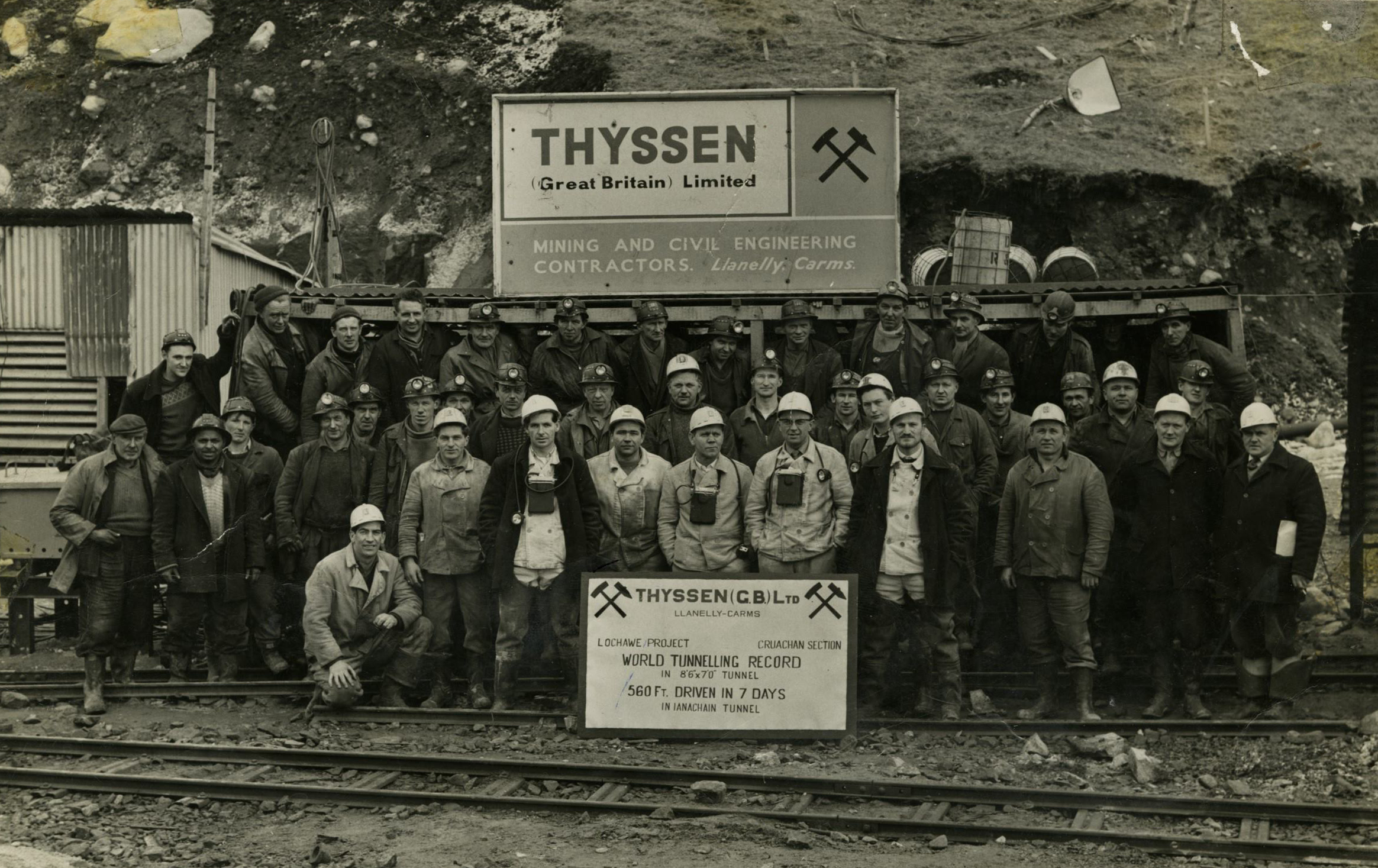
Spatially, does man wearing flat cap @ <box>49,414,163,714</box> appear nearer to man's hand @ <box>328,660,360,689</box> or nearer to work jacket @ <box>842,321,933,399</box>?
man's hand @ <box>328,660,360,689</box>

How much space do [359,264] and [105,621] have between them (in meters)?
11.3

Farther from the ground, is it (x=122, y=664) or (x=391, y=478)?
(x=391, y=478)

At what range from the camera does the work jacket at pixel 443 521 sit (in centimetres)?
1027

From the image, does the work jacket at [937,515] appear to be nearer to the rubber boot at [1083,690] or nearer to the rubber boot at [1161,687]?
the rubber boot at [1083,690]

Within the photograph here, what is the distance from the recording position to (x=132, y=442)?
1094 cm

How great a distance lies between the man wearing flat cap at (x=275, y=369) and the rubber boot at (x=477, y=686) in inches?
109

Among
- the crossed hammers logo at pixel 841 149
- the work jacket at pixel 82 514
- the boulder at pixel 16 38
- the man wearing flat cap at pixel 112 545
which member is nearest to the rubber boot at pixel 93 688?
the man wearing flat cap at pixel 112 545

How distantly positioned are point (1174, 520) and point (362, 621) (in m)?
5.62

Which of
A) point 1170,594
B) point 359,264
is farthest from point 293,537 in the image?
point 359,264

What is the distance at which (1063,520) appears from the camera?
9773 millimetres

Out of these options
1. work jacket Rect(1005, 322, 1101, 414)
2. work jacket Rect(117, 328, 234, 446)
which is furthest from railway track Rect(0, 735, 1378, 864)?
work jacket Rect(1005, 322, 1101, 414)

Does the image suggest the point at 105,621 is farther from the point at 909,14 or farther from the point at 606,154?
the point at 909,14

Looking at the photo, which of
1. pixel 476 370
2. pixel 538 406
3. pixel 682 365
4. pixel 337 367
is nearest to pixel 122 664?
pixel 337 367

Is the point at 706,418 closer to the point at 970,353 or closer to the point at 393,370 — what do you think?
the point at 970,353
